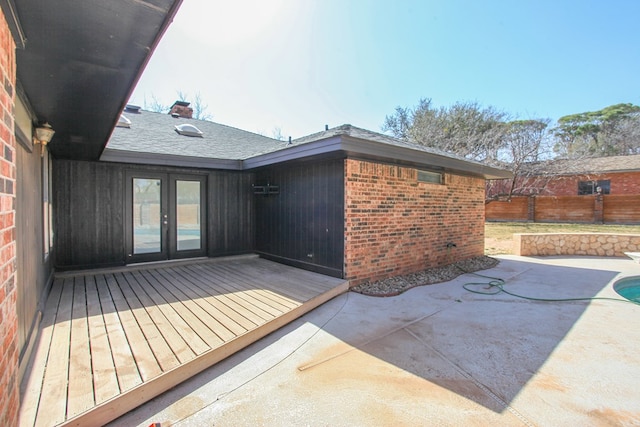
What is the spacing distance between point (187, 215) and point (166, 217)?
0.43 metres

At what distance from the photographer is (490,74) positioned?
42.6 ft

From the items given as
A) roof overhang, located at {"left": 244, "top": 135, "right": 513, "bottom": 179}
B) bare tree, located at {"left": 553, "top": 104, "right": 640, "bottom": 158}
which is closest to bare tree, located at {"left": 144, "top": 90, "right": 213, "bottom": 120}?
roof overhang, located at {"left": 244, "top": 135, "right": 513, "bottom": 179}

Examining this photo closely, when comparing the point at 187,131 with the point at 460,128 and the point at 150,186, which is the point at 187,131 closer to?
the point at 150,186

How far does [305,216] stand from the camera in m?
5.85

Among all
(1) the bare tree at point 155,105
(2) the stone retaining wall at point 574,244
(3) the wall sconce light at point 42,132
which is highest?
(1) the bare tree at point 155,105

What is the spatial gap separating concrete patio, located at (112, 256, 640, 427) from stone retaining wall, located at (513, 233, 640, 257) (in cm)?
490

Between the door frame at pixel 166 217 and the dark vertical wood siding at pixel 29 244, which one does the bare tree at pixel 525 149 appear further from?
the dark vertical wood siding at pixel 29 244

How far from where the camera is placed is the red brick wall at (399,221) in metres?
5.11

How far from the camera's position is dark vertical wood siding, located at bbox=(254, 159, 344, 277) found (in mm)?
5156

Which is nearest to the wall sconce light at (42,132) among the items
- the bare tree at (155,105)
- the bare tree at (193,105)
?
the bare tree at (193,105)

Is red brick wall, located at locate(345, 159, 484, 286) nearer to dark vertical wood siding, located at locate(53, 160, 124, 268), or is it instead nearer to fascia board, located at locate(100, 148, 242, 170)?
fascia board, located at locate(100, 148, 242, 170)

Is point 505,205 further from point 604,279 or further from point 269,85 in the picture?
point 269,85

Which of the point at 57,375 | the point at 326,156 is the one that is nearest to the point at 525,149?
the point at 326,156

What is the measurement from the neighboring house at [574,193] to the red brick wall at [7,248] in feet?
58.5
